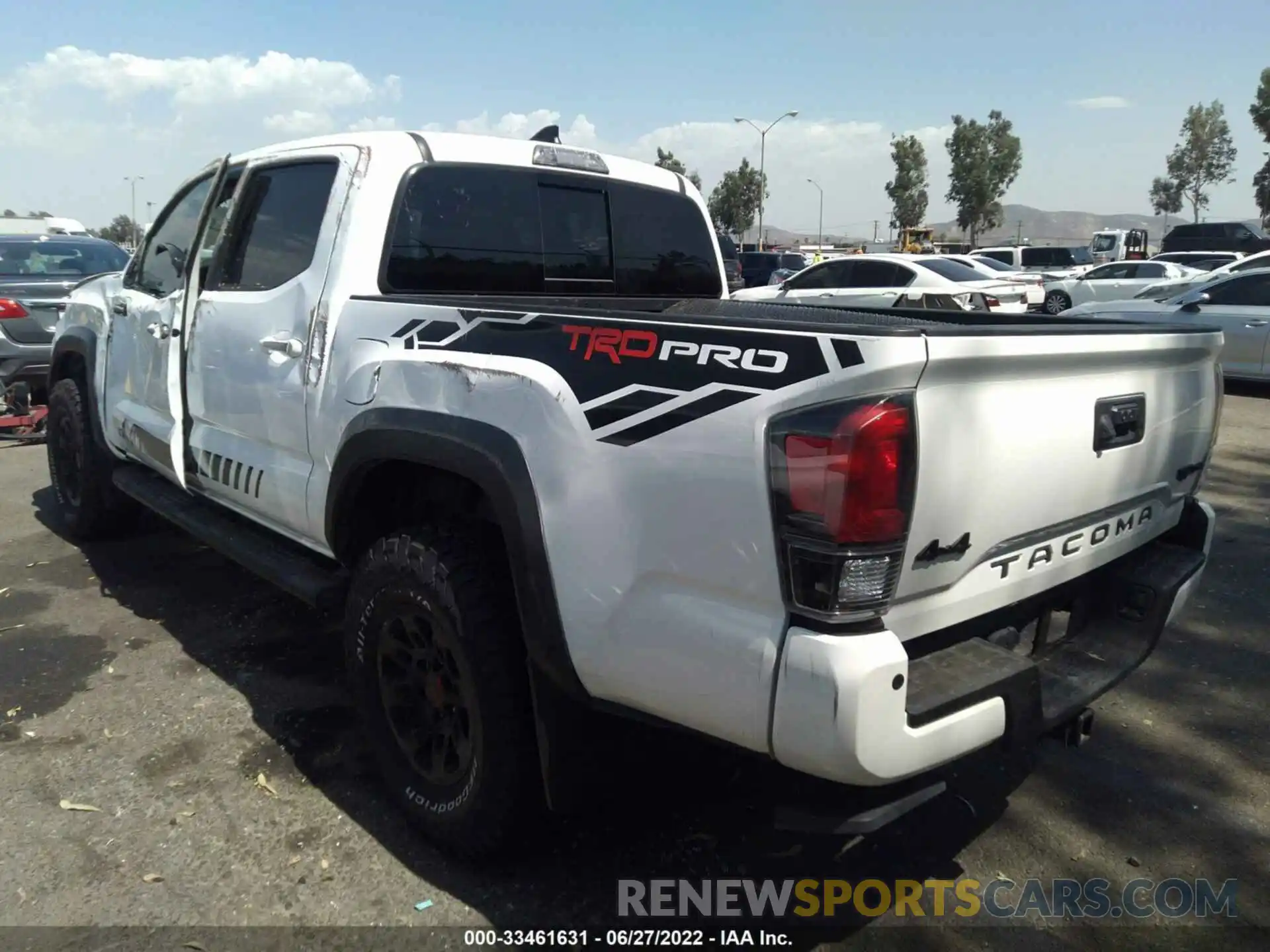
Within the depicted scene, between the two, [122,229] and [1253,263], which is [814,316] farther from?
[122,229]

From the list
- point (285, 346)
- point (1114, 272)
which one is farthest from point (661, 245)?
point (1114, 272)

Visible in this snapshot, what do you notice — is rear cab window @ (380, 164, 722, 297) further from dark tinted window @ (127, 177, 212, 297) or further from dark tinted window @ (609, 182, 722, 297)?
dark tinted window @ (127, 177, 212, 297)

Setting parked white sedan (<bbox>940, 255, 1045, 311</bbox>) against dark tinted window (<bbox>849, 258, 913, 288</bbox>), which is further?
parked white sedan (<bbox>940, 255, 1045, 311</bbox>)

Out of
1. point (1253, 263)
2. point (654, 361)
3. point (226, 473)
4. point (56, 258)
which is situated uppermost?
point (1253, 263)

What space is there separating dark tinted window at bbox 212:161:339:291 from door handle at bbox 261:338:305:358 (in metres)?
0.23

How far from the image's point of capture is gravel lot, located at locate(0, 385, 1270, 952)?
8.34ft

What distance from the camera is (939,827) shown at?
295cm


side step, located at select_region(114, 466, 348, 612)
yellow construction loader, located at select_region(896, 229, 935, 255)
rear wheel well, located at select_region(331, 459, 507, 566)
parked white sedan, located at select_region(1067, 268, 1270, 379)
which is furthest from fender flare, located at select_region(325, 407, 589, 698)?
yellow construction loader, located at select_region(896, 229, 935, 255)

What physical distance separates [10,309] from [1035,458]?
363 inches

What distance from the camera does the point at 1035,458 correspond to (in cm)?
213

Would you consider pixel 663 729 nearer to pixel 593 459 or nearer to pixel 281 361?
pixel 593 459

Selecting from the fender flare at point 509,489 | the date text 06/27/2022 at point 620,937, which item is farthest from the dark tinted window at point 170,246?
the date text 06/27/2022 at point 620,937

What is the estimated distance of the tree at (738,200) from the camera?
65688 millimetres

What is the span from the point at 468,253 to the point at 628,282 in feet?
2.68
